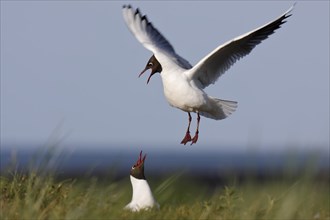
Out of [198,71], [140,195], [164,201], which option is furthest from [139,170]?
[198,71]

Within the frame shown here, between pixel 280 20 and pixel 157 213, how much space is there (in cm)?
425

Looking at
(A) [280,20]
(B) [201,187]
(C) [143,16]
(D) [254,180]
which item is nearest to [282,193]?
(D) [254,180]

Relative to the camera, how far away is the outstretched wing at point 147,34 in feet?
38.0

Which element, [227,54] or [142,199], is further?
[227,54]

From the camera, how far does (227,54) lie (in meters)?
10.8

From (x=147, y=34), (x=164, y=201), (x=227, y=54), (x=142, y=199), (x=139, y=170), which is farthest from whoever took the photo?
(x=147, y=34)

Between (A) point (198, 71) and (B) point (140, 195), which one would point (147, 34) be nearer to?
(A) point (198, 71)

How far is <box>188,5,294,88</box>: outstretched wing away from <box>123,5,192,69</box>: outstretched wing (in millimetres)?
489

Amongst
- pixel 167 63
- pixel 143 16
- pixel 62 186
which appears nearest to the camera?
pixel 62 186

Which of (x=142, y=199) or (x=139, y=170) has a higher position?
(x=139, y=170)

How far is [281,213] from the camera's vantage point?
5.64 metres

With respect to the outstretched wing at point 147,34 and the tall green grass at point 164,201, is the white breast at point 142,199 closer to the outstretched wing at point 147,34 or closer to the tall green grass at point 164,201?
the tall green grass at point 164,201

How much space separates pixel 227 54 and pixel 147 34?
1437mm

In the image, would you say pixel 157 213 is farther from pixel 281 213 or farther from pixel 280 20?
pixel 280 20
